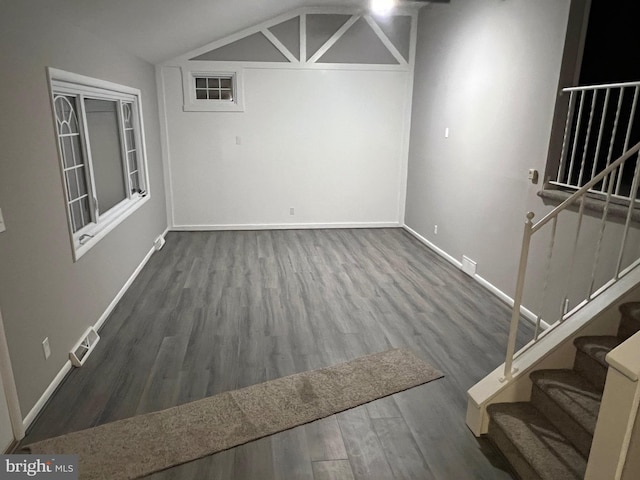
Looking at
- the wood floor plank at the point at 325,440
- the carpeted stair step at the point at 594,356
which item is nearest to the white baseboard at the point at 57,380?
the wood floor plank at the point at 325,440

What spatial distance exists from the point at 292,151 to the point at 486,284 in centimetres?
334

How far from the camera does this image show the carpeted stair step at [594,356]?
81.9 inches

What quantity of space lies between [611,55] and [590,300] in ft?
6.42

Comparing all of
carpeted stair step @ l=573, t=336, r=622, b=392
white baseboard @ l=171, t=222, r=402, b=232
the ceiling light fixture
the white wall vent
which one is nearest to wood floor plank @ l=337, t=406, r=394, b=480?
carpeted stair step @ l=573, t=336, r=622, b=392

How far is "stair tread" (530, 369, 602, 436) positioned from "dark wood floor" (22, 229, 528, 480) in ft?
1.40

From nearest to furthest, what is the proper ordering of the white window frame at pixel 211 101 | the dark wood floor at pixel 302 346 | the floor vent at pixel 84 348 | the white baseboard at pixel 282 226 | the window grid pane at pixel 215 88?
the dark wood floor at pixel 302 346 < the floor vent at pixel 84 348 < the white window frame at pixel 211 101 < the window grid pane at pixel 215 88 < the white baseboard at pixel 282 226

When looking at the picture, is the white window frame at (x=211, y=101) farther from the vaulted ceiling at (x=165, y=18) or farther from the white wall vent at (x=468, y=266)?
the white wall vent at (x=468, y=266)

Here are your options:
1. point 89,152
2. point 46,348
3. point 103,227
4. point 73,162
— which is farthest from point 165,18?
point 46,348

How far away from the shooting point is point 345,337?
3.29 meters

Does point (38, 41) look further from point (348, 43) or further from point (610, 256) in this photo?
point (348, 43)

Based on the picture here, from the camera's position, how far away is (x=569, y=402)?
202cm

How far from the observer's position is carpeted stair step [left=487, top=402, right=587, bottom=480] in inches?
73.2

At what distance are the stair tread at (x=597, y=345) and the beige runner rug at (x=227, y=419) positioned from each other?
0.88 m

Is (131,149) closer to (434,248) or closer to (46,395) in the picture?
(46,395)
